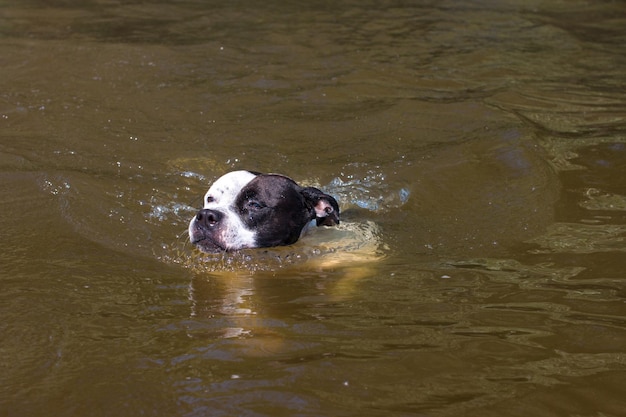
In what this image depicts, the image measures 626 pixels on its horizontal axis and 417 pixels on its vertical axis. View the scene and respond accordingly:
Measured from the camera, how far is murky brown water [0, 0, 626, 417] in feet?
13.0

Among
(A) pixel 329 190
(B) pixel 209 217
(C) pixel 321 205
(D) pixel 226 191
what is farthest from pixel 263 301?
(A) pixel 329 190

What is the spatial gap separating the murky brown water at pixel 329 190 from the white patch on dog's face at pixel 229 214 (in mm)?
184

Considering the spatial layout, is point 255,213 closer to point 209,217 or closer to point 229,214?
point 229,214

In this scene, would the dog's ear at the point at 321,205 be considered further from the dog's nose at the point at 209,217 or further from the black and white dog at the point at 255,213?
the dog's nose at the point at 209,217

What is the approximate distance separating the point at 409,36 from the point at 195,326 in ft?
27.2

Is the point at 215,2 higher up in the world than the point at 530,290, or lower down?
higher up

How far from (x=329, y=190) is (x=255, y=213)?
177 cm

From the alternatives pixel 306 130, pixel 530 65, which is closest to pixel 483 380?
pixel 306 130

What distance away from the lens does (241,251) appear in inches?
241

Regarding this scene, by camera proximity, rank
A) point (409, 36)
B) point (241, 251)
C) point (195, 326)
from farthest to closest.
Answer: point (409, 36) < point (241, 251) < point (195, 326)

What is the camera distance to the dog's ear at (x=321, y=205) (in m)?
6.56

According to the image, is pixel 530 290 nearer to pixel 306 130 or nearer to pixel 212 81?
pixel 306 130

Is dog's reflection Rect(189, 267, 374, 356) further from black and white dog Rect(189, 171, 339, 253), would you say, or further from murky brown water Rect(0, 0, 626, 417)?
black and white dog Rect(189, 171, 339, 253)

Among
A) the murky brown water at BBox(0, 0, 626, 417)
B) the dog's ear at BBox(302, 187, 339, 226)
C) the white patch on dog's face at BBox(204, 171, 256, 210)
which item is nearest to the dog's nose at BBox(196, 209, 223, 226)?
the white patch on dog's face at BBox(204, 171, 256, 210)
